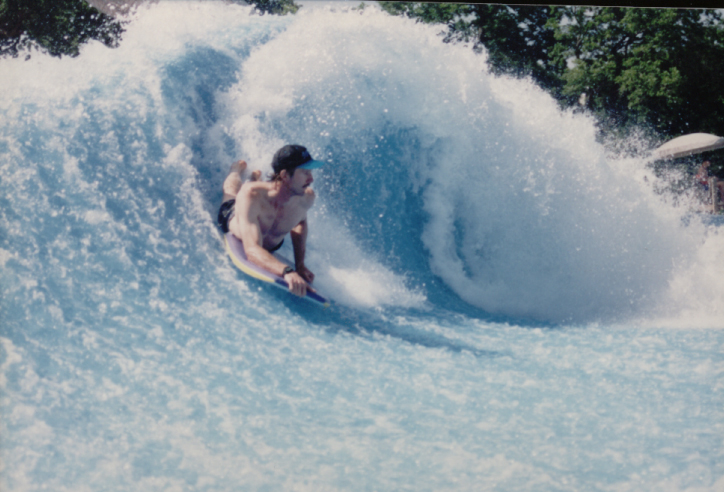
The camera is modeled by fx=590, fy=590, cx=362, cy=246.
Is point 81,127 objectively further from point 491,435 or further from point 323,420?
point 491,435

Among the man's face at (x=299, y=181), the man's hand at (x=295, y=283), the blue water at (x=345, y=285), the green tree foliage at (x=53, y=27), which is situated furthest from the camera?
the man's face at (x=299, y=181)

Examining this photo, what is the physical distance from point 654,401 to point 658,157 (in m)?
2.26

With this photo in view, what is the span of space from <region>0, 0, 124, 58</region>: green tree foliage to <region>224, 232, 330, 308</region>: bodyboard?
1.24 m

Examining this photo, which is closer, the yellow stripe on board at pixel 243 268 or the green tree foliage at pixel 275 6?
the yellow stripe on board at pixel 243 268

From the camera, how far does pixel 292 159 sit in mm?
2865

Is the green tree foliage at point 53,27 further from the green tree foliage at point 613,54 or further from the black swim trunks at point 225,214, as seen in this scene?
the green tree foliage at point 613,54

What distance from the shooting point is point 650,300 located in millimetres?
3588

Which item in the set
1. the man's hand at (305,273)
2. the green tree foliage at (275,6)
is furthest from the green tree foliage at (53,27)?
the man's hand at (305,273)

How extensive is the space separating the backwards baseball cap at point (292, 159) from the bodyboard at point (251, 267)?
40cm

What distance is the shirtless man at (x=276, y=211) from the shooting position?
Answer: 2666mm

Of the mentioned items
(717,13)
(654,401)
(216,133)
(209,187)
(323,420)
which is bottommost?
(323,420)

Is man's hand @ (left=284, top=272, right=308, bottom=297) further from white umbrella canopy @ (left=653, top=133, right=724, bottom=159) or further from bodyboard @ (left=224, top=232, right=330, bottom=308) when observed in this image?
white umbrella canopy @ (left=653, top=133, right=724, bottom=159)

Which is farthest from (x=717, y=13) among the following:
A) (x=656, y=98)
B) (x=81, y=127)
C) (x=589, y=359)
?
(x=81, y=127)

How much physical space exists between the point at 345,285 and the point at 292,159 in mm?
748
